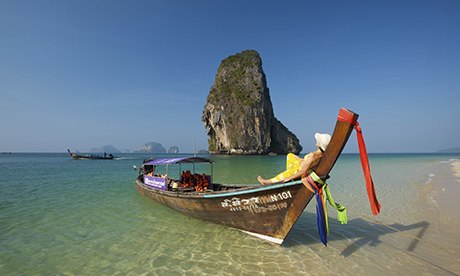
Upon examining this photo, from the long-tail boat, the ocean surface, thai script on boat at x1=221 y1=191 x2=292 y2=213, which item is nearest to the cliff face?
the ocean surface

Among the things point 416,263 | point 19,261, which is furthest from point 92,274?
point 416,263

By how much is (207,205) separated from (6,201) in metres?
13.1

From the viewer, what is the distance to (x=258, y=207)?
639 centimetres

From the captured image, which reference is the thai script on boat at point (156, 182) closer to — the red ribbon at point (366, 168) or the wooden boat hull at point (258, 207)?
the wooden boat hull at point (258, 207)

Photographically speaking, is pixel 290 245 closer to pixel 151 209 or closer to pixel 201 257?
pixel 201 257

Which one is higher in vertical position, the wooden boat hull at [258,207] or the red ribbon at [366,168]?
the red ribbon at [366,168]

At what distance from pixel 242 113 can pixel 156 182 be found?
72.1m

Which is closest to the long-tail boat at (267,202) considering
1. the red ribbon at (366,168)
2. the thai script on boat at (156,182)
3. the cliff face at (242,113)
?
the red ribbon at (366,168)

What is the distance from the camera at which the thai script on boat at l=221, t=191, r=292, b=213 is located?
594 centimetres

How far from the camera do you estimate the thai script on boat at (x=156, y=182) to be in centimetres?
1112

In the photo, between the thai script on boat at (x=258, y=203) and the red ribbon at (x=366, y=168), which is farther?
the thai script on boat at (x=258, y=203)

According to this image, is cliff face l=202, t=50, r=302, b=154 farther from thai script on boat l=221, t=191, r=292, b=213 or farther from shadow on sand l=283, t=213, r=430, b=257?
thai script on boat l=221, t=191, r=292, b=213

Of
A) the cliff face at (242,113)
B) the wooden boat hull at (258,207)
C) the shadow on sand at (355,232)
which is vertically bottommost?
the shadow on sand at (355,232)

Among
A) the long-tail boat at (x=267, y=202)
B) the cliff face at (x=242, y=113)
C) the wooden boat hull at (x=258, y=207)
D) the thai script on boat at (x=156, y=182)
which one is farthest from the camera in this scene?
the cliff face at (x=242, y=113)
